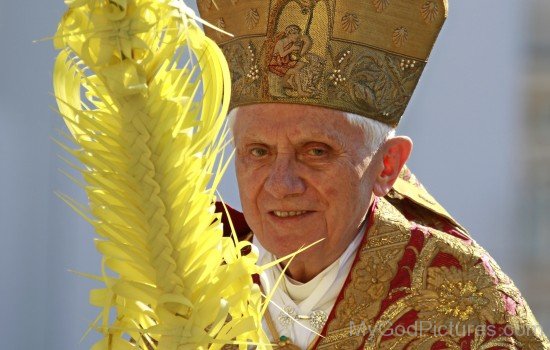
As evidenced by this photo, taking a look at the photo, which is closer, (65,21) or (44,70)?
(65,21)

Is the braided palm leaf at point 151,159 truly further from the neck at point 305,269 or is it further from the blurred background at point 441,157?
the blurred background at point 441,157

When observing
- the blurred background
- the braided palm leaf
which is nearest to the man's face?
the braided palm leaf

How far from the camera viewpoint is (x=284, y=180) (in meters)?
2.88

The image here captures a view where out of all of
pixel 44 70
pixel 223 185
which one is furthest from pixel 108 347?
pixel 44 70

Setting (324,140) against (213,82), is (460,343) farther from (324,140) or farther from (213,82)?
(213,82)

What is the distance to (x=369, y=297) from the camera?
9.91 feet

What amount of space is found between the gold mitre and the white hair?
1 centimetres

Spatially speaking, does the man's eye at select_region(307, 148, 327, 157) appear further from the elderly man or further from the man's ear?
the man's ear

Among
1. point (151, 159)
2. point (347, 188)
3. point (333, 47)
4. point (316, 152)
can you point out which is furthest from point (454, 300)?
point (151, 159)

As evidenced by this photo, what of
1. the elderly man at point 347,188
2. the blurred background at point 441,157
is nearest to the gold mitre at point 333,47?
the elderly man at point 347,188

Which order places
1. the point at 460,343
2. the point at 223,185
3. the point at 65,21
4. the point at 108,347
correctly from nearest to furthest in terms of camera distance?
the point at 65,21
the point at 108,347
the point at 460,343
the point at 223,185

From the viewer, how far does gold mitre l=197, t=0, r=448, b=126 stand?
9.96ft

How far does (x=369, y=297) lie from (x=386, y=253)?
12 cm

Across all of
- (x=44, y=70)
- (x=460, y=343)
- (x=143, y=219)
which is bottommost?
(x=460, y=343)
